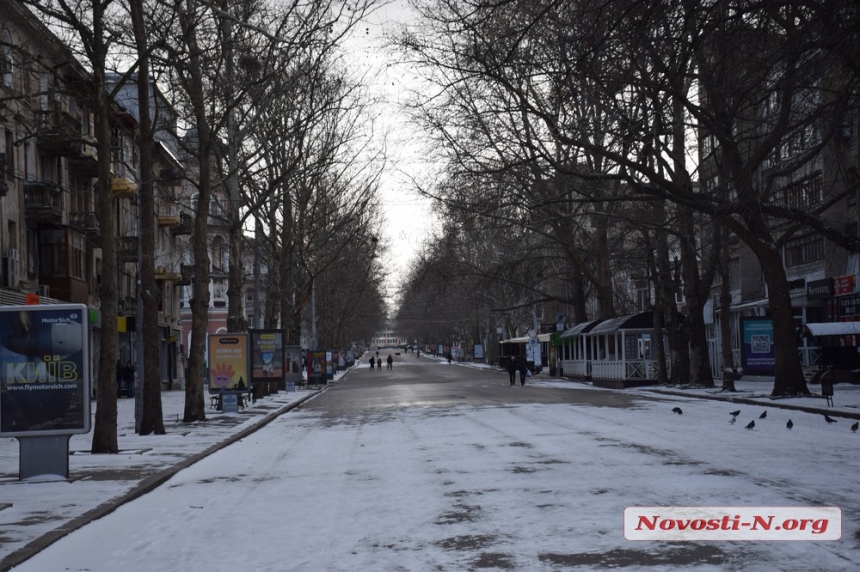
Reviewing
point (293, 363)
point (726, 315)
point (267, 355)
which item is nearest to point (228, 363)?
point (267, 355)

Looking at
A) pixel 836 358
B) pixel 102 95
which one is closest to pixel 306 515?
pixel 102 95

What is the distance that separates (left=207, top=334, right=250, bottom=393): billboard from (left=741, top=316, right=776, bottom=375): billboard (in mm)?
17994

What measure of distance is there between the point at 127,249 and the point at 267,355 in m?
14.8

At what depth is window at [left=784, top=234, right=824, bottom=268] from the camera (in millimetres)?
53556

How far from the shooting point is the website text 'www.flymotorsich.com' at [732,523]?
891cm

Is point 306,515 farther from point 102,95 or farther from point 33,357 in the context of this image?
point 102,95

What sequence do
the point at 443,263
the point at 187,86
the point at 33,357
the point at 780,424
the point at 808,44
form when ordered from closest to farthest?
the point at 808,44 → the point at 33,357 → the point at 780,424 → the point at 187,86 → the point at 443,263

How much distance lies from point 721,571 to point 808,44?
7.78 m

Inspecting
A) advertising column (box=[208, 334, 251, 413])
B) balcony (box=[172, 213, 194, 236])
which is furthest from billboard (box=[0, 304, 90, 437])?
balcony (box=[172, 213, 194, 236])

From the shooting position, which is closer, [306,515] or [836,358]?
[306,515]

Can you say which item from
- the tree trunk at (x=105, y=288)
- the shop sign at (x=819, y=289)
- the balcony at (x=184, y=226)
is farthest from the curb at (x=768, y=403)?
the balcony at (x=184, y=226)

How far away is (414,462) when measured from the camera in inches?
628

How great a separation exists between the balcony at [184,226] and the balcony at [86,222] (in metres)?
15.8

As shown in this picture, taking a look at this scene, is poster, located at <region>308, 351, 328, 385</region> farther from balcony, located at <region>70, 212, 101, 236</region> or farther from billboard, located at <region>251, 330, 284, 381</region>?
billboard, located at <region>251, 330, 284, 381</region>
